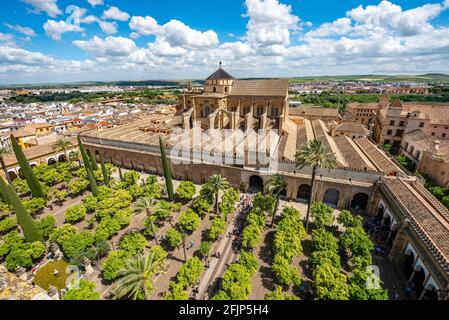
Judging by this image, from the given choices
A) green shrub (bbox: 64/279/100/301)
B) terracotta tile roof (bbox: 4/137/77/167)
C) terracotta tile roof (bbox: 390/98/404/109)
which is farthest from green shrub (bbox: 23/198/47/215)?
terracotta tile roof (bbox: 390/98/404/109)

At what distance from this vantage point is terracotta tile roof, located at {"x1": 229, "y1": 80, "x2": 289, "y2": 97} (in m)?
50.2

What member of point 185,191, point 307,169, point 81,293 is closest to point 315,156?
point 307,169

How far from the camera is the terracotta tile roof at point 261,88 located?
1977 inches

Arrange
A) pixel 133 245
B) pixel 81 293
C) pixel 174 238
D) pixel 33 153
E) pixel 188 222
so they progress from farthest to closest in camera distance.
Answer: pixel 33 153 < pixel 188 222 < pixel 174 238 < pixel 133 245 < pixel 81 293

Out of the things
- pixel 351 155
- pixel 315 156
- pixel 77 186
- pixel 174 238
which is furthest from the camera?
pixel 351 155

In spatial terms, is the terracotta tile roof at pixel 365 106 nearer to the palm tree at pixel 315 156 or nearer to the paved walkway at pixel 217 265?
the palm tree at pixel 315 156

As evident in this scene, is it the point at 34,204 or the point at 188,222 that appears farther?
the point at 34,204

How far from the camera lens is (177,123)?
58.0 m

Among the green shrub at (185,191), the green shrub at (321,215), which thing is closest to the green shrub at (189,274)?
the green shrub at (185,191)

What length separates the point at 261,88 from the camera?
52344 millimetres

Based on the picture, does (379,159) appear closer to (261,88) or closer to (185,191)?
(261,88)
